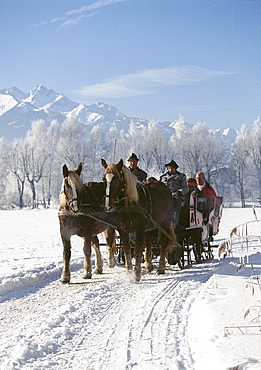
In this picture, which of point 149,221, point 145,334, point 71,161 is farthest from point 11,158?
point 145,334

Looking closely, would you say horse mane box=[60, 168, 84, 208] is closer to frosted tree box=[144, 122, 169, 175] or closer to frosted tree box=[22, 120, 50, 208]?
frosted tree box=[144, 122, 169, 175]

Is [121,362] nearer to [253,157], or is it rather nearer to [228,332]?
[228,332]

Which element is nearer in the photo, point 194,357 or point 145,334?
point 194,357

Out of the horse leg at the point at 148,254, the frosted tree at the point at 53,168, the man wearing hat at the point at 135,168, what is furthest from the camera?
the frosted tree at the point at 53,168

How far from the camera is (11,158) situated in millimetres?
63750

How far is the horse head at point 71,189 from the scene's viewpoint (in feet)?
25.6

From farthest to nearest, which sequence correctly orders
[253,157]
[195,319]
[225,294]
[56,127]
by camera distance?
1. [56,127]
2. [253,157]
3. [225,294]
4. [195,319]

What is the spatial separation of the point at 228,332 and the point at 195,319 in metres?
0.80

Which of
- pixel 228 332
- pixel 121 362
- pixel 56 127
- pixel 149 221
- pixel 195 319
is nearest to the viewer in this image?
pixel 121 362

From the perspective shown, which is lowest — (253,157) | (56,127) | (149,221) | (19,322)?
(19,322)

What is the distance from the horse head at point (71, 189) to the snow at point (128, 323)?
4.63 feet

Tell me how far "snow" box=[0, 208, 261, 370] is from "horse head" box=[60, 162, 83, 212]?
1.41 m

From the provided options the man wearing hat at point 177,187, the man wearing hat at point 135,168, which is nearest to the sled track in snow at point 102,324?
the man wearing hat at point 177,187

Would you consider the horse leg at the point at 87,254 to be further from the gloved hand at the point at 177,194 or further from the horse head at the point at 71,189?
the gloved hand at the point at 177,194
